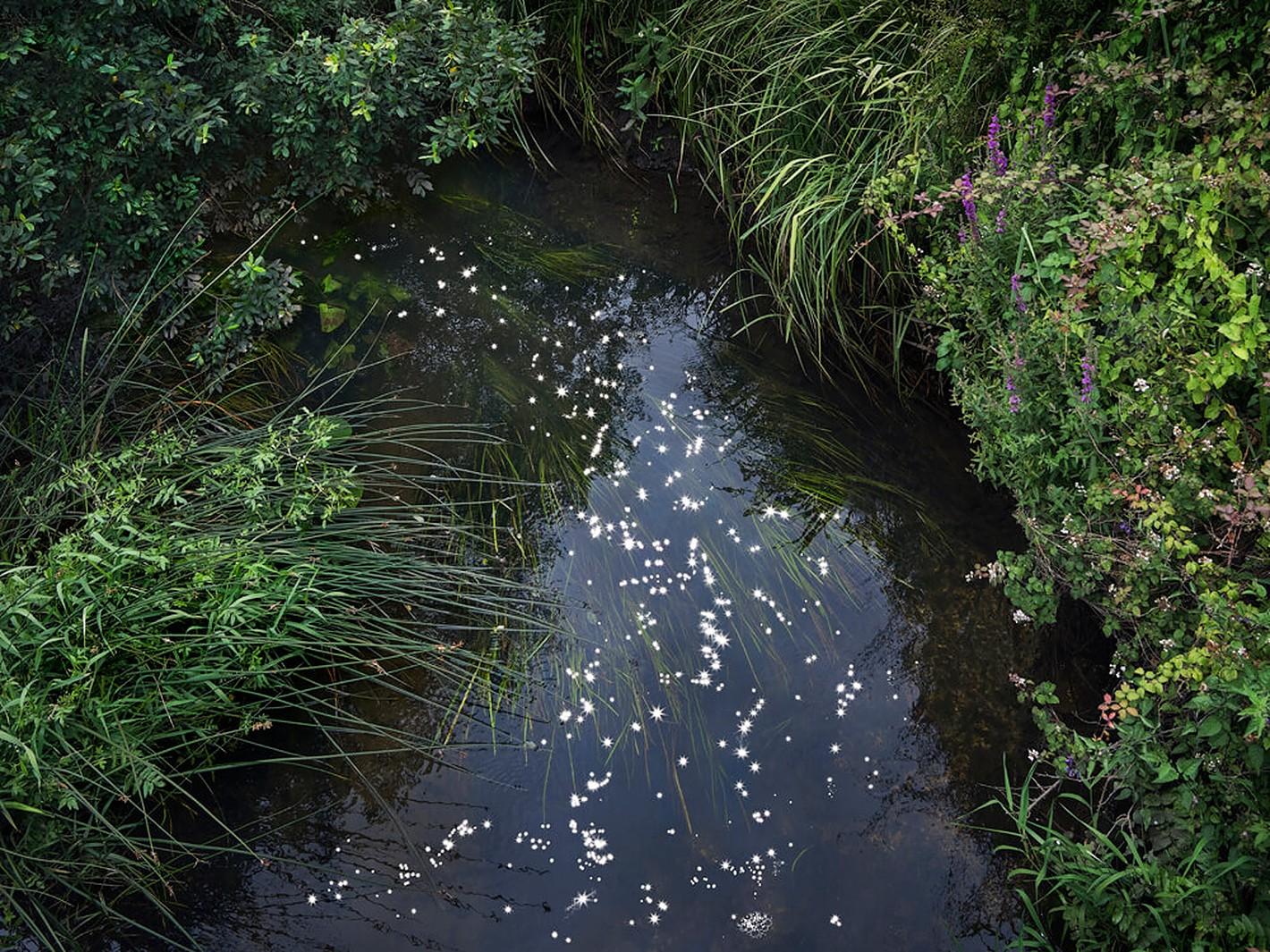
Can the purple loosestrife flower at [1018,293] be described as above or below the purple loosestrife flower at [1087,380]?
above

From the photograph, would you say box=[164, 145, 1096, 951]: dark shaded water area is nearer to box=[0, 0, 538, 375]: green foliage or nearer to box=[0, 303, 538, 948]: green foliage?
box=[0, 303, 538, 948]: green foliage

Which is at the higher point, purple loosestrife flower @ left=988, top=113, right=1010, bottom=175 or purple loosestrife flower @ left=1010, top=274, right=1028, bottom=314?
purple loosestrife flower @ left=988, top=113, right=1010, bottom=175

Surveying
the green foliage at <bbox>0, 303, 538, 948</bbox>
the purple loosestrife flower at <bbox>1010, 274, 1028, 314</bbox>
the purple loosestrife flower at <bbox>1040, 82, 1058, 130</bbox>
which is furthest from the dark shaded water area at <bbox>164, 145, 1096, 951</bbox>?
the purple loosestrife flower at <bbox>1040, 82, 1058, 130</bbox>

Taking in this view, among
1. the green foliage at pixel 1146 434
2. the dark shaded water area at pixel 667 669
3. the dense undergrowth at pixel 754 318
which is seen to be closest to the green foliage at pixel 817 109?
the dense undergrowth at pixel 754 318

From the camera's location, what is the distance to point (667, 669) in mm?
3139

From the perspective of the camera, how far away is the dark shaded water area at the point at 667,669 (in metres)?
2.68

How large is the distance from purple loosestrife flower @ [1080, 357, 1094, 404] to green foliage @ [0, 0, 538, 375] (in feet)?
8.15

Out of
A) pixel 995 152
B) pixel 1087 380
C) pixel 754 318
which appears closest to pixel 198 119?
pixel 754 318

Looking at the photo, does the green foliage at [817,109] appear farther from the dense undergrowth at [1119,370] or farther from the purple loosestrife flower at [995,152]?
the purple loosestrife flower at [995,152]

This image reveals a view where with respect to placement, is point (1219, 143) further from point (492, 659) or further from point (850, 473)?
point (492, 659)

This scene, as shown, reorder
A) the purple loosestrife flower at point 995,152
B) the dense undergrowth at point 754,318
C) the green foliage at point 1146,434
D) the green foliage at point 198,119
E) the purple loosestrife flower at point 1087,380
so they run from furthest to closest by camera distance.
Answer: the green foliage at point 198,119, the purple loosestrife flower at point 995,152, the purple loosestrife flower at point 1087,380, the dense undergrowth at point 754,318, the green foliage at point 1146,434

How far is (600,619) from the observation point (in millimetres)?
3244

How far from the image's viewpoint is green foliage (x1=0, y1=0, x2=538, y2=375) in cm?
344

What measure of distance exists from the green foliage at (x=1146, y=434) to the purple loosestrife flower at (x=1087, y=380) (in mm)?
12
